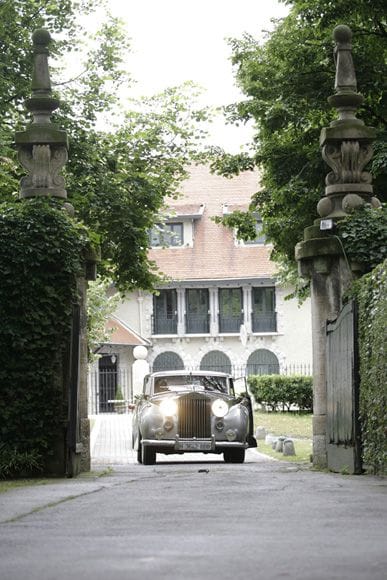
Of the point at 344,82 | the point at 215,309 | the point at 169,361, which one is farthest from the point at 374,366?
the point at 169,361

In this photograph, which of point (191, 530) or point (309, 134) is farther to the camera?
point (309, 134)

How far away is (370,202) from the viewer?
17.5m

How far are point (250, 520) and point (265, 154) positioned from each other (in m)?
17.8

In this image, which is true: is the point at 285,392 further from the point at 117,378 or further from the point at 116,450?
the point at 116,450

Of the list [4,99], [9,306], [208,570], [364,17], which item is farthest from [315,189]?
[208,570]

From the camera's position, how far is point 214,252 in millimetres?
57000

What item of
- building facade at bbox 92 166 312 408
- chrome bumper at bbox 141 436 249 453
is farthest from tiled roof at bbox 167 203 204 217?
chrome bumper at bbox 141 436 249 453

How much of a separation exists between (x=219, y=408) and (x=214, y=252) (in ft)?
121

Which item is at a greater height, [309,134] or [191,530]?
[309,134]

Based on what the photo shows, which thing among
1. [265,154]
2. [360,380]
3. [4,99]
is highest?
[4,99]

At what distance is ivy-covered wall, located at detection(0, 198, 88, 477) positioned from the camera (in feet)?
48.8

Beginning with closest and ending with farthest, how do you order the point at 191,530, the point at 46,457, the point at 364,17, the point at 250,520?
the point at 191,530, the point at 250,520, the point at 46,457, the point at 364,17

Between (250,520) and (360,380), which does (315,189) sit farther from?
(250,520)

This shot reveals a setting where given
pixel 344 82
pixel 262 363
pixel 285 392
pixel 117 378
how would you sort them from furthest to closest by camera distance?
pixel 262 363 → pixel 117 378 → pixel 285 392 → pixel 344 82
